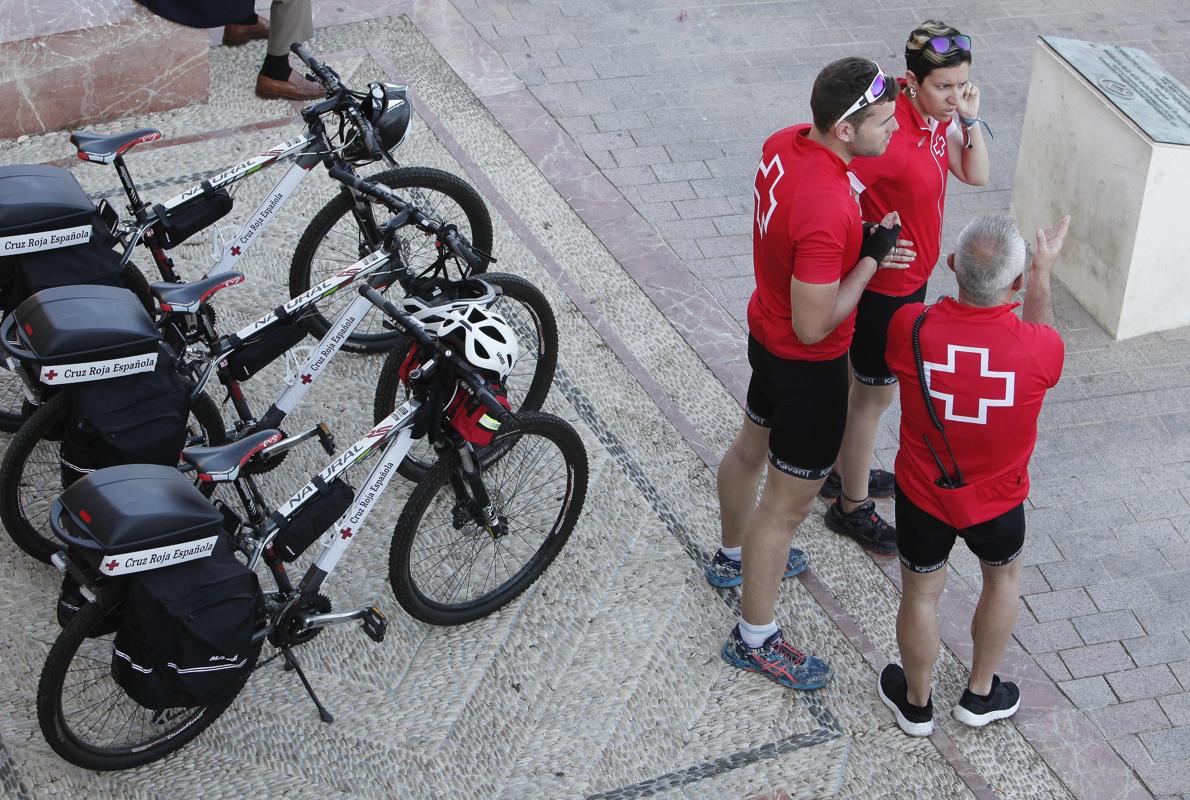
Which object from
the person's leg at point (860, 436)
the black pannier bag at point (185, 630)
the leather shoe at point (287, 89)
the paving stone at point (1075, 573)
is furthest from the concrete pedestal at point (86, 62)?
the paving stone at point (1075, 573)

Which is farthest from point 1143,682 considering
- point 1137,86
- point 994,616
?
point 1137,86

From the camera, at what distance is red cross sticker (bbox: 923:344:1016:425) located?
3562 millimetres

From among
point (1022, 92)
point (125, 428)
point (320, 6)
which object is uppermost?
point (125, 428)

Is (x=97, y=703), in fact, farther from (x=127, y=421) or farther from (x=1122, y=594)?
(x=1122, y=594)

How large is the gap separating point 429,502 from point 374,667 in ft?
2.18

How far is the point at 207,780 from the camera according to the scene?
3.98 meters

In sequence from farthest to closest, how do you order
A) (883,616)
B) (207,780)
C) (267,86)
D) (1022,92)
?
(1022,92) < (267,86) < (883,616) < (207,780)

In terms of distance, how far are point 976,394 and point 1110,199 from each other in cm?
308

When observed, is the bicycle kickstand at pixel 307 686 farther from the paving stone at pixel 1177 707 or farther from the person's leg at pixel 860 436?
the paving stone at pixel 1177 707

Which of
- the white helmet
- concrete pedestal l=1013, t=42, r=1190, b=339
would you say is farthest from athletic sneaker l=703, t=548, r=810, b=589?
concrete pedestal l=1013, t=42, r=1190, b=339

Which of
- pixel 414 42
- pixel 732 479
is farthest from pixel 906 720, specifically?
pixel 414 42

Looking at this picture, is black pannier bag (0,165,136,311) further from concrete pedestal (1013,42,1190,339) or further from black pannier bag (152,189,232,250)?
concrete pedestal (1013,42,1190,339)

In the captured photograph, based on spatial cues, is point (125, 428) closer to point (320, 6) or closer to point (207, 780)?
point (207, 780)

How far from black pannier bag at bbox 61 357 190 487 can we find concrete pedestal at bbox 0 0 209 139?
3379mm
